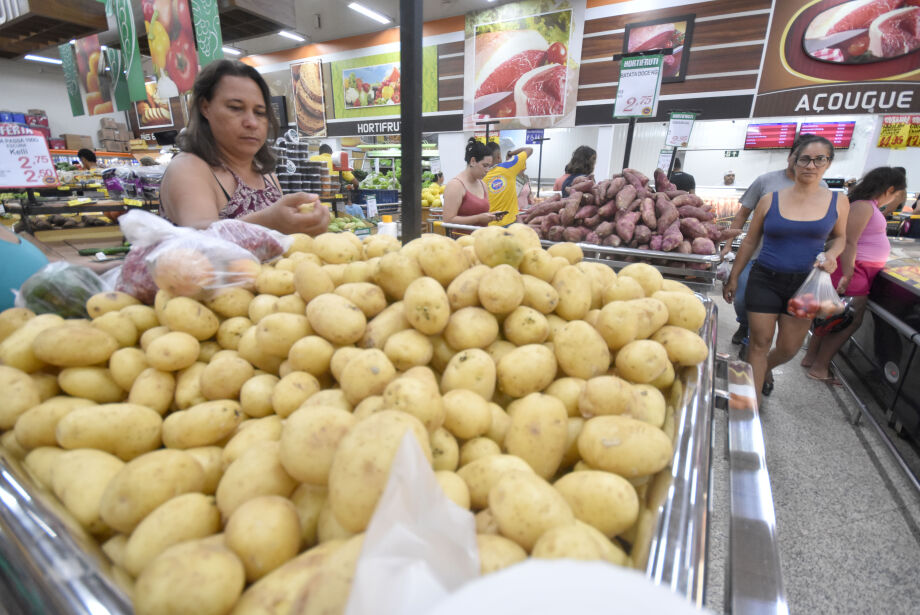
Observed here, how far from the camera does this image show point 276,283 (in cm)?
121

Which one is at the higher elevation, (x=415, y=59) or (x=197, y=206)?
(x=415, y=59)

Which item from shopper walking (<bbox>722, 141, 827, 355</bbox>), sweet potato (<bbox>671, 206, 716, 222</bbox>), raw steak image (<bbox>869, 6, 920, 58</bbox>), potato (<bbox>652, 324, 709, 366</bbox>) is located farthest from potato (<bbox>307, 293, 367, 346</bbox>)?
raw steak image (<bbox>869, 6, 920, 58</bbox>)

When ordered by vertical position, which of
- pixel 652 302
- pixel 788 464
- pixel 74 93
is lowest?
pixel 788 464

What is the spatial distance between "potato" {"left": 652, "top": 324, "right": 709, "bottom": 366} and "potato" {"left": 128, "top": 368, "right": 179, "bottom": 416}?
1.27 metres

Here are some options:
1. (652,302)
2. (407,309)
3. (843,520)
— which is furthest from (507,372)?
(843,520)

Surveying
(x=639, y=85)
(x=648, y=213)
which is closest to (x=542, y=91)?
(x=639, y=85)

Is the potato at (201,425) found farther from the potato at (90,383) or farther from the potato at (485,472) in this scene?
the potato at (485,472)

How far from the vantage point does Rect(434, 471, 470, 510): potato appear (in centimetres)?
62

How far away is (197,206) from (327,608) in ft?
6.25

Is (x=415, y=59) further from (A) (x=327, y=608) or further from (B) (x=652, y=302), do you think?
(A) (x=327, y=608)

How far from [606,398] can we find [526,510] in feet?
1.11

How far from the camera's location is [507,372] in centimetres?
91

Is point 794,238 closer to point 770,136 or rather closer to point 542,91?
point 542,91

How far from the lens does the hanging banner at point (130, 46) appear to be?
4.00m
